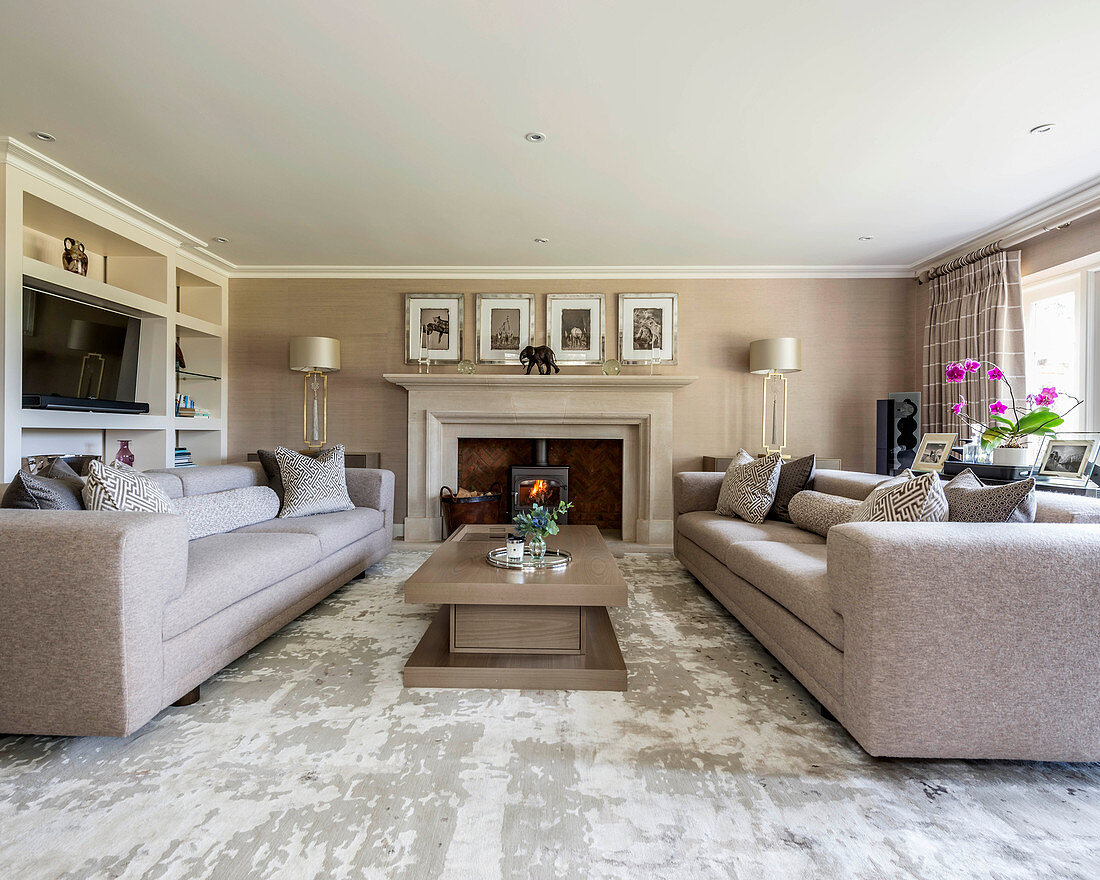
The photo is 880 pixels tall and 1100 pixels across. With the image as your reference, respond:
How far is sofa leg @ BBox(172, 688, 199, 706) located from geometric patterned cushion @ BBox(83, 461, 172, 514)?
0.62 metres

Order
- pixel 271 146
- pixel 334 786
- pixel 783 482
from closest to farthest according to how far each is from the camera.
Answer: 1. pixel 334 786
2. pixel 271 146
3. pixel 783 482

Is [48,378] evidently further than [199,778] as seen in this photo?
Yes

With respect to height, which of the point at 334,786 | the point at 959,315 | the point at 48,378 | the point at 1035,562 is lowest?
the point at 334,786

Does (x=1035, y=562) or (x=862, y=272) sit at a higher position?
(x=862, y=272)

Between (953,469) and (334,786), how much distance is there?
3.54 meters

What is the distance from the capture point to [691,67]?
2.31 meters

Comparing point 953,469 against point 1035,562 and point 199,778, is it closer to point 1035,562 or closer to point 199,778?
point 1035,562

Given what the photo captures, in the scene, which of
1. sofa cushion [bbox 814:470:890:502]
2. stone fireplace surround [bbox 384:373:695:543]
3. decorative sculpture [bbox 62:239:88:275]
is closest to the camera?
sofa cushion [bbox 814:470:890:502]

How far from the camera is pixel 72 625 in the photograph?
1549 millimetres

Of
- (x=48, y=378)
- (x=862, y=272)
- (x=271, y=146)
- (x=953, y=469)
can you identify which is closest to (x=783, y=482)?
(x=953, y=469)

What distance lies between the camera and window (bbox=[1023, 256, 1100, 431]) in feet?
12.3

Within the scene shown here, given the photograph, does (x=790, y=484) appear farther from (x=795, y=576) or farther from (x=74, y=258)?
(x=74, y=258)

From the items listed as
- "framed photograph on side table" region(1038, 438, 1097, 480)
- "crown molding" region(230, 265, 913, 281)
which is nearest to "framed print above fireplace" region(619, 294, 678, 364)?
"crown molding" region(230, 265, 913, 281)

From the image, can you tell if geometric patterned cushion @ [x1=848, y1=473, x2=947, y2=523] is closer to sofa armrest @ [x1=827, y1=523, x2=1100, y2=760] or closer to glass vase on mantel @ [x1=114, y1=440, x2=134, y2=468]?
sofa armrest @ [x1=827, y1=523, x2=1100, y2=760]
